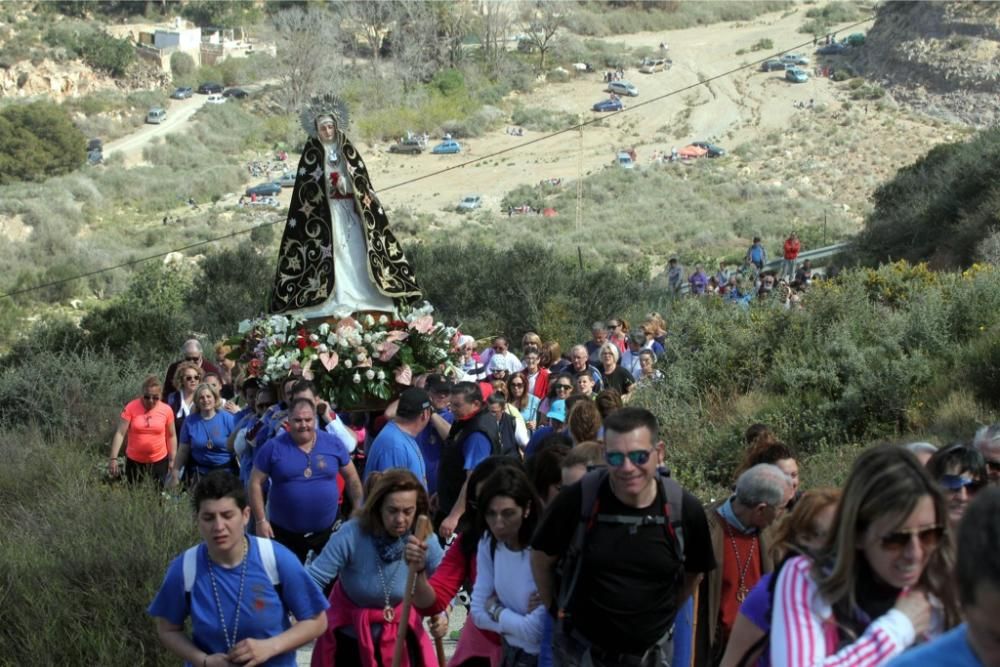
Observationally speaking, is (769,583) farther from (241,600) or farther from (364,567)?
(364,567)

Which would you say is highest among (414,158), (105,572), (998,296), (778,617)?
(778,617)

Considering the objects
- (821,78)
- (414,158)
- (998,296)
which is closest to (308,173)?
(998,296)

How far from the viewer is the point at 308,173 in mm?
11750

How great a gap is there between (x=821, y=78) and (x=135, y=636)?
239 feet

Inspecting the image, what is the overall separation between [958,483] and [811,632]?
5.40ft

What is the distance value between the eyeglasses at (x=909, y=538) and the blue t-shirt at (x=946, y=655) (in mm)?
959

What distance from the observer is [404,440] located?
8117 millimetres

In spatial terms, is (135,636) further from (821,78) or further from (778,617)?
(821,78)

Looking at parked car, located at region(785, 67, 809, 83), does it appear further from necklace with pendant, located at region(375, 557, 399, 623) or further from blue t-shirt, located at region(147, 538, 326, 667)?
blue t-shirt, located at region(147, 538, 326, 667)

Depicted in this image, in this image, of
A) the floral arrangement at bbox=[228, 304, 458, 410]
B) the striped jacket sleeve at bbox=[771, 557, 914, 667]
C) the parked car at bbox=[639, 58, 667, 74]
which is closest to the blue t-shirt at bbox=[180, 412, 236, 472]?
the floral arrangement at bbox=[228, 304, 458, 410]

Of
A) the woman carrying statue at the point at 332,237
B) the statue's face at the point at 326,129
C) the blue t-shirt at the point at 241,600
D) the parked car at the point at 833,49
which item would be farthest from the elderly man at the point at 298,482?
the parked car at the point at 833,49

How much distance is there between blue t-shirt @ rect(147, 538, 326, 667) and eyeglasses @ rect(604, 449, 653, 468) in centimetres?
139

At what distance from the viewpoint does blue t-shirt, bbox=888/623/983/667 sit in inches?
98.7

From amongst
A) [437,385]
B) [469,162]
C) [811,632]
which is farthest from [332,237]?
[469,162]
